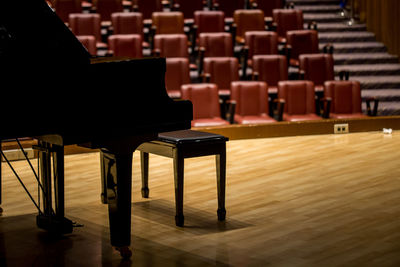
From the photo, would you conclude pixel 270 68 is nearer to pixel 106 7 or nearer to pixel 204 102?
pixel 204 102

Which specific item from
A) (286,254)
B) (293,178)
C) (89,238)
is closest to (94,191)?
(89,238)

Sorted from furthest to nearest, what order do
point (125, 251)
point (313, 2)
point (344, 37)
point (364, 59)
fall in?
point (313, 2)
point (344, 37)
point (364, 59)
point (125, 251)

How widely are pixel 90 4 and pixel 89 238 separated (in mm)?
1481

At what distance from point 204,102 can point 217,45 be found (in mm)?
341

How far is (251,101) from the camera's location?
6.49 feet

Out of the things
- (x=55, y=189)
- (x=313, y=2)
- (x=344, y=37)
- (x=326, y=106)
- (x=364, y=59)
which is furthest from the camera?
(x=313, y=2)

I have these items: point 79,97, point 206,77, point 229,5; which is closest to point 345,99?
point 206,77

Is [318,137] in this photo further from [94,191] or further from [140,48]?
[94,191]

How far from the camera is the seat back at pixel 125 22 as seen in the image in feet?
7.48

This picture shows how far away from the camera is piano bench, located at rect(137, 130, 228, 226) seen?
1179 mm

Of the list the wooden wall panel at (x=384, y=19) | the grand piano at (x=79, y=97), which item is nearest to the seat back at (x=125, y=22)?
the wooden wall panel at (x=384, y=19)

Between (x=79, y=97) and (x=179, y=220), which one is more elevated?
(x=79, y=97)

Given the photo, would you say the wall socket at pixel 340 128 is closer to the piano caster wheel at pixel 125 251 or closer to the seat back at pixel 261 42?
the seat back at pixel 261 42

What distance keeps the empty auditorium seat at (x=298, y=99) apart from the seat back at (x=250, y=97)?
6cm
